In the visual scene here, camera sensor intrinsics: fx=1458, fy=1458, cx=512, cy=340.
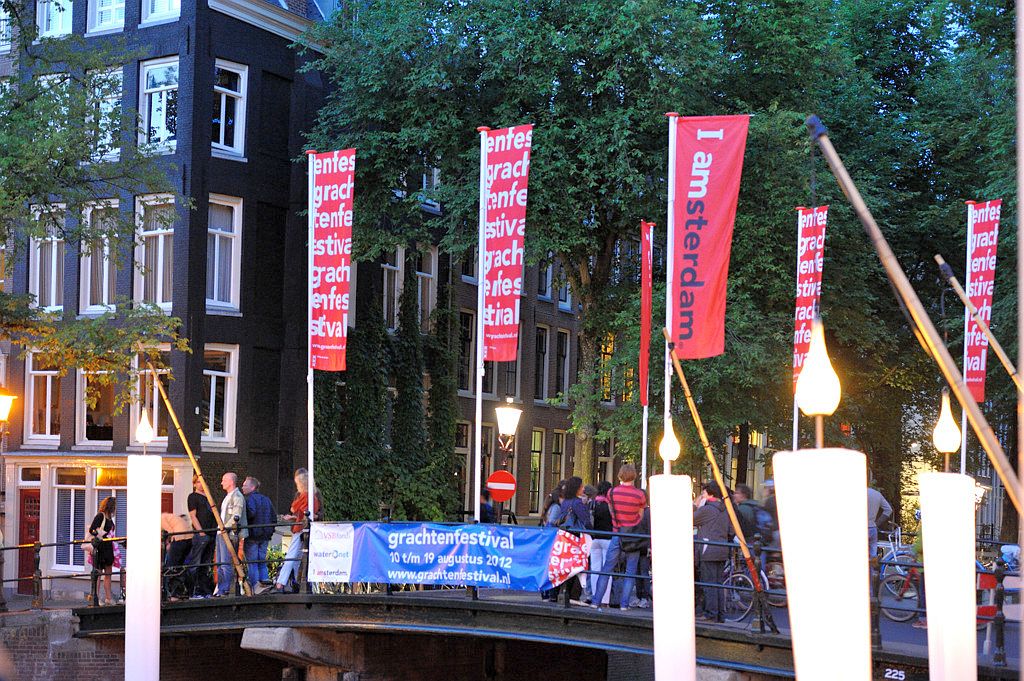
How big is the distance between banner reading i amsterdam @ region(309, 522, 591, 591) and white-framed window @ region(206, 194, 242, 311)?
11913 mm

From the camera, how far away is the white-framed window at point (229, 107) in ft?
99.5

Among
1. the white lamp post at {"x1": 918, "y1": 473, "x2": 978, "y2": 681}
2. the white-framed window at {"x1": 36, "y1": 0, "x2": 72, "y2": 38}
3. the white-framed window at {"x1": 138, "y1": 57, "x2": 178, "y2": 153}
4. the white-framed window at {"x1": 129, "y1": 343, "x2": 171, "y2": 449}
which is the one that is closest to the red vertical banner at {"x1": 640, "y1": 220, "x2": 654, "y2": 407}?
the white-framed window at {"x1": 129, "y1": 343, "x2": 171, "y2": 449}

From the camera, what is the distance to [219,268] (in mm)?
30562

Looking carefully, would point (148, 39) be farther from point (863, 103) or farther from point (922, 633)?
point (922, 633)

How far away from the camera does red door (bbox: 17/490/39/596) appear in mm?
30234

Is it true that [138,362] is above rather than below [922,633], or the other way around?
above

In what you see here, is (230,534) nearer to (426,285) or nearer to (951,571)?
(426,285)

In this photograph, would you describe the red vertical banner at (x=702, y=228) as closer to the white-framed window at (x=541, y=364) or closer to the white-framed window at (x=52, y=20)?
the white-framed window at (x=52, y=20)

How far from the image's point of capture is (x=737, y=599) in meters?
17.6

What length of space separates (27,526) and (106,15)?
36.1ft

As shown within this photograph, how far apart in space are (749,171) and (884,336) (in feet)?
18.8

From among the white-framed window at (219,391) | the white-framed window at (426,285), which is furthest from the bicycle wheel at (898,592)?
the white-framed window at (426,285)

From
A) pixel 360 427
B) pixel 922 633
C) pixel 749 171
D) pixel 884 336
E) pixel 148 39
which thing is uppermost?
pixel 148 39

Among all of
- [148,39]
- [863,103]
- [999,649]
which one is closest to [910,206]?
[863,103]
